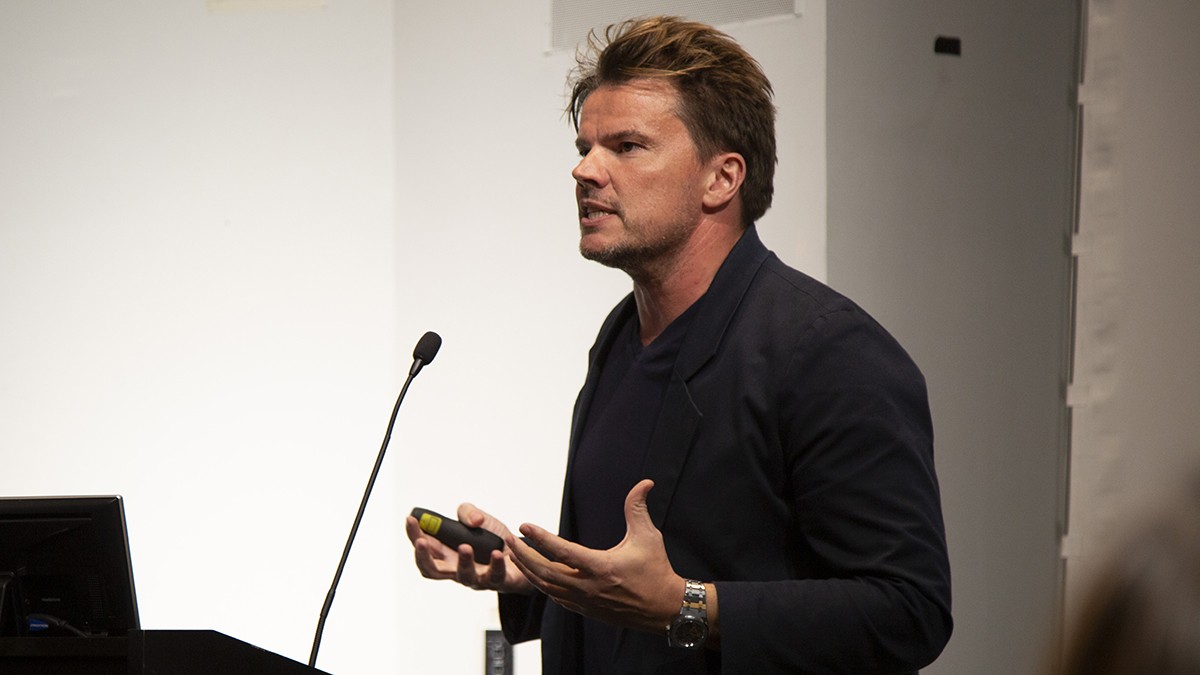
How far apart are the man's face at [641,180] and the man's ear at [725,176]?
0.02 metres

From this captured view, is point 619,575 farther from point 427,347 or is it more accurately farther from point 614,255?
point 427,347

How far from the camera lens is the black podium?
4.23 ft

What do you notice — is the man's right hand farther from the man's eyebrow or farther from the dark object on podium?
the man's eyebrow

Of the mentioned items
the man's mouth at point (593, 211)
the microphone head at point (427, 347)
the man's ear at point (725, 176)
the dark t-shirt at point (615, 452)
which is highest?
the man's ear at point (725, 176)

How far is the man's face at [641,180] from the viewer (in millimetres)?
1800

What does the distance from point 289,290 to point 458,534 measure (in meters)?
1.74

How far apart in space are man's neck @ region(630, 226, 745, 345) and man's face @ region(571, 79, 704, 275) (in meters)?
0.02

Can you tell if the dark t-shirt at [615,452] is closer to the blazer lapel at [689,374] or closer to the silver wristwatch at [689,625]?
the blazer lapel at [689,374]

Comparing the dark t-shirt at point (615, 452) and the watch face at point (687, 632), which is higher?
the dark t-shirt at point (615, 452)

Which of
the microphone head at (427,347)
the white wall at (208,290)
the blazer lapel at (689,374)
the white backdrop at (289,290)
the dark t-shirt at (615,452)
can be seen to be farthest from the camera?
the white wall at (208,290)

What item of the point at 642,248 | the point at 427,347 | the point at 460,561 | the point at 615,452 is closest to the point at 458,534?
the point at 460,561

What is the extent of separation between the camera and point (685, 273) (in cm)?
181

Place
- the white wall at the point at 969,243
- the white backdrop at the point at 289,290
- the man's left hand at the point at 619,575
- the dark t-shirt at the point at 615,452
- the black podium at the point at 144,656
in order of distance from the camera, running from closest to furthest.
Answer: the black podium at the point at 144,656
the man's left hand at the point at 619,575
the dark t-shirt at the point at 615,452
the white wall at the point at 969,243
the white backdrop at the point at 289,290

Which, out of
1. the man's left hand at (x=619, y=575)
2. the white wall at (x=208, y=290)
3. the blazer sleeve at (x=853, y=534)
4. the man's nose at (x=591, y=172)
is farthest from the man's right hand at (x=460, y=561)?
the white wall at (x=208, y=290)
